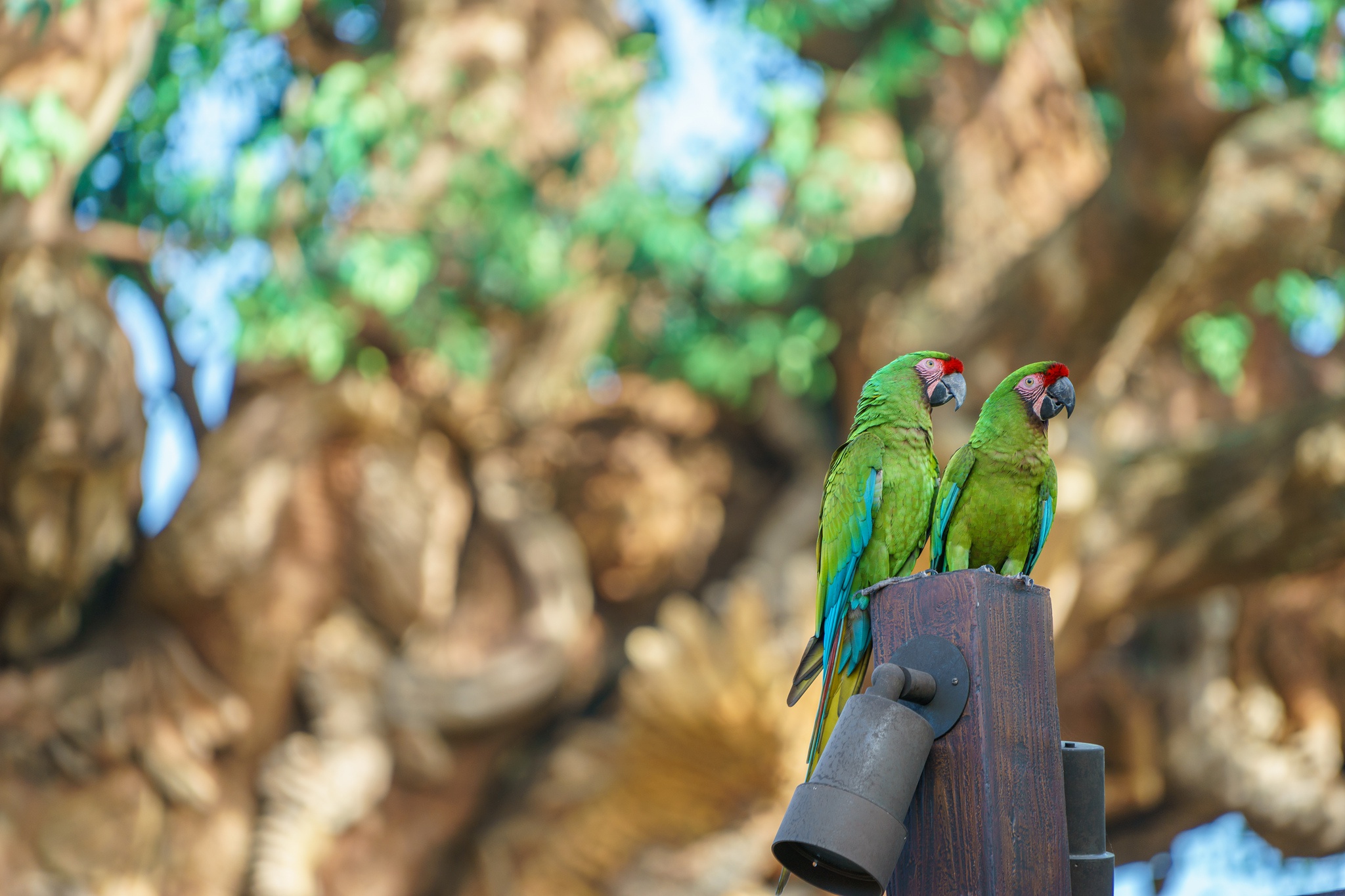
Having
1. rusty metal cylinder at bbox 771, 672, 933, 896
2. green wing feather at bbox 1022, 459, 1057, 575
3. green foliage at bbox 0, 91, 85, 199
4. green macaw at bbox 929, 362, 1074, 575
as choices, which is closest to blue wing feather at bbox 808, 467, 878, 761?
green macaw at bbox 929, 362, 1074, 575

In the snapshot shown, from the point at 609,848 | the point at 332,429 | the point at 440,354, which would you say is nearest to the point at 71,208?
the point at 332,429

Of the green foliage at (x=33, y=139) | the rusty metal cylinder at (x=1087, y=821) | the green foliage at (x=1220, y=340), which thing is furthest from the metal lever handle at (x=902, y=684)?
the green foliage at (x=1220, y=340)

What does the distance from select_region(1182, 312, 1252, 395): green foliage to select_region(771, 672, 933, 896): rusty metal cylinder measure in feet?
17.7

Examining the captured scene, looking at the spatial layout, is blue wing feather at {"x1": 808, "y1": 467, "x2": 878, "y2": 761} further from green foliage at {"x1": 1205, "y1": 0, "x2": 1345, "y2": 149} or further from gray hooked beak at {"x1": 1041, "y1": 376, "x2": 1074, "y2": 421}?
green foliage at {"x1": 1205, "y1": 0, "x2": 1345, "y2": 149}

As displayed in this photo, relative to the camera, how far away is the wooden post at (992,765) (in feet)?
4.20

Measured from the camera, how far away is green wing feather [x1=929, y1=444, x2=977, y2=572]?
1736 mm

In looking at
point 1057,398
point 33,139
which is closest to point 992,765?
point 1057,398

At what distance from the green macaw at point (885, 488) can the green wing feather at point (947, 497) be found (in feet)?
0.11

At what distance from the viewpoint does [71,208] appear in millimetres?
4840

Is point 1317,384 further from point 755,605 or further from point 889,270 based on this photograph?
point 755,605

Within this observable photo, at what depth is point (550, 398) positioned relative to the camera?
17.3ft

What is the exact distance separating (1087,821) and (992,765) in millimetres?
257

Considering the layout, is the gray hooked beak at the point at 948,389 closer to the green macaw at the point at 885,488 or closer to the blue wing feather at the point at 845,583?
the green macaw at the point at 885,488

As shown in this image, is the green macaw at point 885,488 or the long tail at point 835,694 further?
Result: the green macaw at point 885,488
